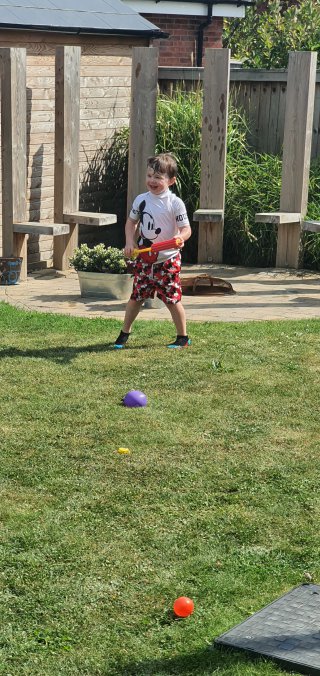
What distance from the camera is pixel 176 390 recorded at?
22.0 feet

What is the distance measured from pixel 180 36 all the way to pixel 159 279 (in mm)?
11491

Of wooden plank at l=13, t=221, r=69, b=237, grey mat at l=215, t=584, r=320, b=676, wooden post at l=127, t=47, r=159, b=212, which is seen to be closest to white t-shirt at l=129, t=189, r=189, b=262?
wooden plank at l=13, t=221, r=69, b=237

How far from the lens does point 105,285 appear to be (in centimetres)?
Answer: 941

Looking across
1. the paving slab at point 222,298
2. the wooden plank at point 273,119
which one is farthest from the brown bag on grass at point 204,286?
the wooden plank at point 273,119

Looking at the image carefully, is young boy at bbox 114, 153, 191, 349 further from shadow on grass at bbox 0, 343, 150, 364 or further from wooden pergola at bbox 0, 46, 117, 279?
wooden pergola at bbox 0, 46, 117, 279

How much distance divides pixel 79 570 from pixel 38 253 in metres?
7.34

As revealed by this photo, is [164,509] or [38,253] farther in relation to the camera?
[38,253]

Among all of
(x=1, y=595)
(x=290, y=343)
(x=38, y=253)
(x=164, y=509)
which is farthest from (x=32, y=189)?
(x=1, y=595)

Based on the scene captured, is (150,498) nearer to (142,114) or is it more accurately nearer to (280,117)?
(142,114)

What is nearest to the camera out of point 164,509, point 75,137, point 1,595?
point 1,595

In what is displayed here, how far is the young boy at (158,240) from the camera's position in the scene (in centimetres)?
756

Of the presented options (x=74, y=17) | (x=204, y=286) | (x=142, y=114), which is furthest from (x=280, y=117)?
(x=204, y=286)

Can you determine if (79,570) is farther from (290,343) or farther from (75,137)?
(75,137)

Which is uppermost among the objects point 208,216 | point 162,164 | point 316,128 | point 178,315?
point 316,128
